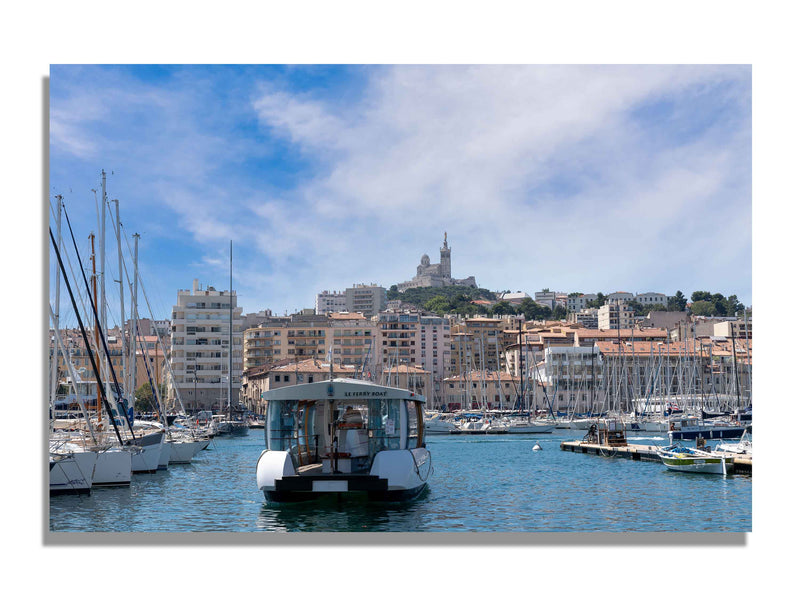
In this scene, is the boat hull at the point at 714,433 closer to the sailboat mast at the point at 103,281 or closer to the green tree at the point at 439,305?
the sailboat mast at the point at 103,281

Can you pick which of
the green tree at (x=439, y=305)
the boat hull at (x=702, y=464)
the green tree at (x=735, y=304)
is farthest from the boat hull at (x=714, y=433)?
the green tree at (x=439, y=305)

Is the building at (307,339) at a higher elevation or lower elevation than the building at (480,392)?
higher

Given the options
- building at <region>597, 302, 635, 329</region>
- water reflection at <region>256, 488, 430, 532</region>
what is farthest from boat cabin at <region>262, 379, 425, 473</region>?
building at <region>597, 302, 635, 329</region>

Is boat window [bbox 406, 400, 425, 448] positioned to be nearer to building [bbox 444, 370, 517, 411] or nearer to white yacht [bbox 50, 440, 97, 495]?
white yacht [bbox 50, 440, 97, 495]

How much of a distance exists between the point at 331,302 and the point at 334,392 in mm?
118408

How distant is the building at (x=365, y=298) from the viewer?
123 meters

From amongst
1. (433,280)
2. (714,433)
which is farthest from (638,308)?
(714,433)

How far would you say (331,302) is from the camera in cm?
13138

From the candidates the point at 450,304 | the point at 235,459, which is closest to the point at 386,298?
the point at 450,304

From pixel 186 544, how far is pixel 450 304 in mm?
110530

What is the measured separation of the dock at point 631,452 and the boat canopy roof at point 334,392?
470 inches

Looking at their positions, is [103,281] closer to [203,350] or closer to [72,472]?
[72,472]

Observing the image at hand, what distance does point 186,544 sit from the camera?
32.4ft

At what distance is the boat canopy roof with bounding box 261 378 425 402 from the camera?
1329 cm
